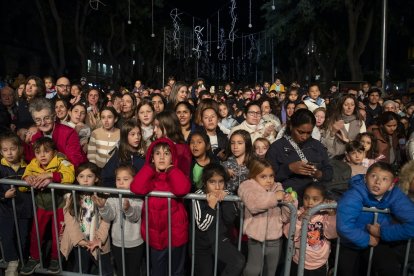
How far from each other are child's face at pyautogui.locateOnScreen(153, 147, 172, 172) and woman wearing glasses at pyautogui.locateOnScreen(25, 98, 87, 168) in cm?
128

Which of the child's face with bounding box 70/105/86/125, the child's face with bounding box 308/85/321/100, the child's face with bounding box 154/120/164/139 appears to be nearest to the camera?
the child's face with bounding box 154/120/164/139

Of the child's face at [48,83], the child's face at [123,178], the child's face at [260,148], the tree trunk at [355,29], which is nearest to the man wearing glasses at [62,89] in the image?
the child's face at [48,83]

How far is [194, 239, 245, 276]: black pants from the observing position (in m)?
4.02

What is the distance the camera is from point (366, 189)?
3.67 m

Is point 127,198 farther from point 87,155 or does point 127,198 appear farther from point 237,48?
point 237,48

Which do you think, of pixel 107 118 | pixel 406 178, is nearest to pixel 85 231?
pixel 107 118

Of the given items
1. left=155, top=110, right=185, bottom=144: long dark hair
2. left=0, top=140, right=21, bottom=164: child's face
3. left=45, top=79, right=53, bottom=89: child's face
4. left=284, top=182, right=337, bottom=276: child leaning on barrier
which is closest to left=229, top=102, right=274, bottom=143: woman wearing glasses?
left=155, top=110, right=185, bottom=144: long dark hair

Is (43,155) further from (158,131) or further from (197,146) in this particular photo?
(197,146)

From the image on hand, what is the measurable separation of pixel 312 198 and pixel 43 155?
2.80 meters

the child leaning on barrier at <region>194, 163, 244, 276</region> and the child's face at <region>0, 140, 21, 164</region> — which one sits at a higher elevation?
the child's face at <region>0, 140, 21, 164</region>

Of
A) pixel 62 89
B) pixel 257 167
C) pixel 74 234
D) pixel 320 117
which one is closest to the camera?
pixel 257 167

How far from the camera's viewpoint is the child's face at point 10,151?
454cm

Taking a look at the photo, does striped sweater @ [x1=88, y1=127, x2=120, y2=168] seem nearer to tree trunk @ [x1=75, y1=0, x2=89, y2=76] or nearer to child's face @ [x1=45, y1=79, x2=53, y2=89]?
child's face @ [x1=45, y1=79, x2=53, y2=89]

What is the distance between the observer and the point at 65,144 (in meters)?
5.00
